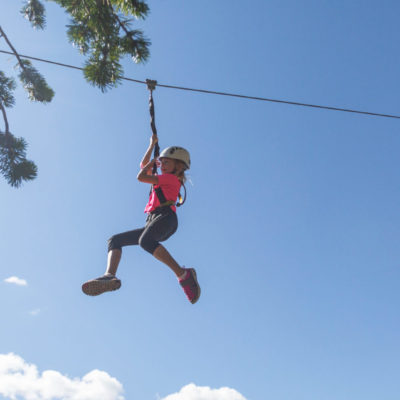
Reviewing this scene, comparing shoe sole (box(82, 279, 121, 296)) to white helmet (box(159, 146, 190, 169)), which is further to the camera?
white helmet (box(159, 146, 190, 169))

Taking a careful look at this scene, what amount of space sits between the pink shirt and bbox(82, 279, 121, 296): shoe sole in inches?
34.7

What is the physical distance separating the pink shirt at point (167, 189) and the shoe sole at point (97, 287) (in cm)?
88

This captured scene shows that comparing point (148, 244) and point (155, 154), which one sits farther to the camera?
point (155, 154)

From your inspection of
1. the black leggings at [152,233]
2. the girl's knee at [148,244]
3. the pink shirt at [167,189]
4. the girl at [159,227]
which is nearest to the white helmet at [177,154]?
the girl at [159,227]

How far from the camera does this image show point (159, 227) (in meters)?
4.17

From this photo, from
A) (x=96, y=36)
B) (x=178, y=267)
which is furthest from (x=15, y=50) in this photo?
(x=178, y=267)

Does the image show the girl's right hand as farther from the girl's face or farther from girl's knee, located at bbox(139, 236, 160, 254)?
girl's knee, located at bbox(139, 236, 160, 254)

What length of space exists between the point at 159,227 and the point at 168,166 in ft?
2.51

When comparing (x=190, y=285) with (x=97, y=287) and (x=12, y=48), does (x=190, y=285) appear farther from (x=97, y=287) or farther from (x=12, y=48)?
(x=12, y=48)

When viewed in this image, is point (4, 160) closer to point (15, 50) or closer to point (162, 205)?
point (15, 50)

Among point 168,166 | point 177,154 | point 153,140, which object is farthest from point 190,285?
point 153,140

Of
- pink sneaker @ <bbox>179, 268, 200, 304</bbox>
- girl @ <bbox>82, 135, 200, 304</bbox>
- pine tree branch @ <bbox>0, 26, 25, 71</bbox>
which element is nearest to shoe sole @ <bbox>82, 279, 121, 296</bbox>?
girl @ <bbox>82, 135, 200, 304</bbox>

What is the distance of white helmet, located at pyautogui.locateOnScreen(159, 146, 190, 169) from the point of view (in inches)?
180

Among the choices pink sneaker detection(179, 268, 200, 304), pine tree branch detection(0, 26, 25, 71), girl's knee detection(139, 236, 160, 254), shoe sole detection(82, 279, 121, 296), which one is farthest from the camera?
pine tree branch detection(0, 26, 25, 71)
